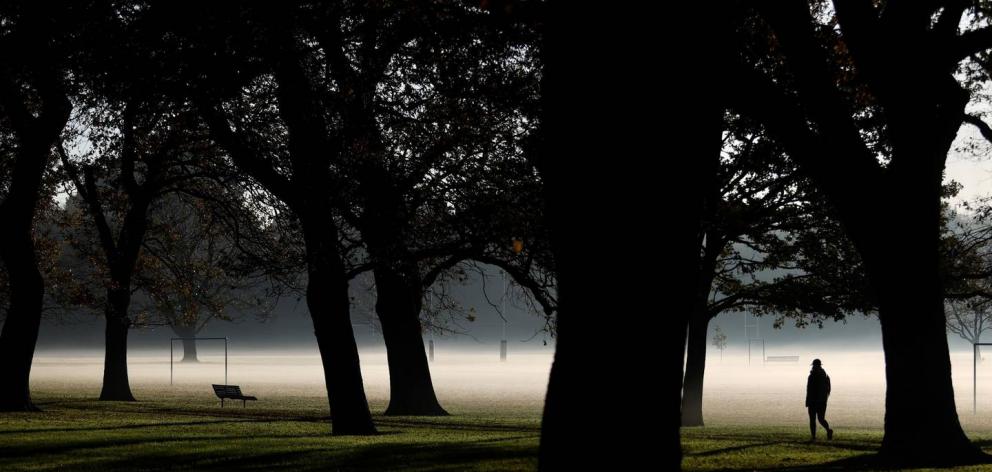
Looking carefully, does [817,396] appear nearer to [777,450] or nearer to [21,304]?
[777,450]

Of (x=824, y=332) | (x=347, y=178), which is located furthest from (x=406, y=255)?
(x=824, y=332)

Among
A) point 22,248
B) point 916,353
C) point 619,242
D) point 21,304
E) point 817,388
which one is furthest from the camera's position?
point 22,248

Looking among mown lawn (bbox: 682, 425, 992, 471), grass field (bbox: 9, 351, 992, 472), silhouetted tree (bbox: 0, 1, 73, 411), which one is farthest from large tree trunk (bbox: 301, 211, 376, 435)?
silhouetted tree (bbox: 0, 1, 73, 411)

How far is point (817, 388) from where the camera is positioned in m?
20.2

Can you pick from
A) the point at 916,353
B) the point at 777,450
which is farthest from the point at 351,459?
the point at 916,353

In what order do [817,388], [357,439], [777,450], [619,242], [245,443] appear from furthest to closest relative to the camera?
1. [817,388]
2. [357,439]
3. [777,450]
4. [245,443]
5. [619,242]

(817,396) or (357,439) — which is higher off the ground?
(817,396)

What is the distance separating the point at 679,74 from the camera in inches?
244

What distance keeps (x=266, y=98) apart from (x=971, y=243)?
18.4 meters

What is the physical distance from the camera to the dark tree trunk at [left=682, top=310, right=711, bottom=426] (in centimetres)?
2864

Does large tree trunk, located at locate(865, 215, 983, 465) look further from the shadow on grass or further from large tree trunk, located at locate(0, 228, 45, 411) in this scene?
large tree trunk, located at locate(0, 228, 45, 411)

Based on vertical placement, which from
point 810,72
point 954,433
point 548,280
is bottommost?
point 954,433

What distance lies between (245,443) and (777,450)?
25.4 feet

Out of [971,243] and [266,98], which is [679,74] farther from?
[971,243]
